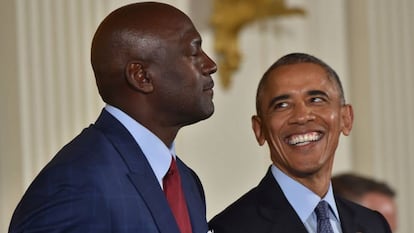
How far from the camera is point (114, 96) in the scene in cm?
289

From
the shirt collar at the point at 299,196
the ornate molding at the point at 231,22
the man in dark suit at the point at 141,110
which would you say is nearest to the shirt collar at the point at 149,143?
the man in dark suit at the point at 141,110

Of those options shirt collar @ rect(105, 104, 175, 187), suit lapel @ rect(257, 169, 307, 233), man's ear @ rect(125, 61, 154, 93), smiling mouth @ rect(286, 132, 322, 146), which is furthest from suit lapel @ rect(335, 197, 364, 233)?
man's ear @ rect(125, 61, 154, 93)

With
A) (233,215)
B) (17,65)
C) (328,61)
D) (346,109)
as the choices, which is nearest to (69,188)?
(233,215)

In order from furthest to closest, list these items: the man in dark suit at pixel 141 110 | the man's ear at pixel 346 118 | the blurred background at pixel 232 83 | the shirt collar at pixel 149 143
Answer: the blurred background at pixel 232 83 < the man's ear at pixel 346 118 < the shirt collar at pixel 149 143 < the man in dark suit at pixel 141 110

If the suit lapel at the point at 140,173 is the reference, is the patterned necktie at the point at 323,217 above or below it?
below

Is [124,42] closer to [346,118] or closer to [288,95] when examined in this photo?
[288,95]

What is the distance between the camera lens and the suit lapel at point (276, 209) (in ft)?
10.6

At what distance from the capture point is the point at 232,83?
18.3ft

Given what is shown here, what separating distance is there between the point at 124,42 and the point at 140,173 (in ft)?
0.94

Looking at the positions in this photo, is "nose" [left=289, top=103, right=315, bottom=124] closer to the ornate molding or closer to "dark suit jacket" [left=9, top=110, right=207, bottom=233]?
"dark suit jacket" [left=9, top=110, right=207, bottom=233]

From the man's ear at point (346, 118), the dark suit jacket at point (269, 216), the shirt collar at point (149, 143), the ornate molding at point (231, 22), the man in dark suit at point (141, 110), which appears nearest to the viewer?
the man in dark suit at point (141, 110)

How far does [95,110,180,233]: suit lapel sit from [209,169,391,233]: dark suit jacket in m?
0.36

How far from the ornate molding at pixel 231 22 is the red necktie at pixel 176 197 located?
2.51m

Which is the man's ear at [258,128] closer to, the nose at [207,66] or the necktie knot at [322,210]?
the necktie knot at [322,210]
